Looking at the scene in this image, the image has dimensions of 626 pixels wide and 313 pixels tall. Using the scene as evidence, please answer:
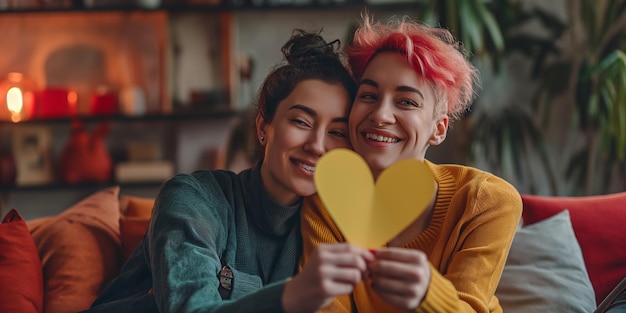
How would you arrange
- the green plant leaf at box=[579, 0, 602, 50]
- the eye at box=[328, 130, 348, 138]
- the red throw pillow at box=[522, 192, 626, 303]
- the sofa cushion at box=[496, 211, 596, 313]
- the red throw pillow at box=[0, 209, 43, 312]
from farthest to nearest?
the green plant leaf at box=[579, 0, 602, 50], the red throw pillow at box=[522, 192, 626, 303], the sofa cushion at box=[496, 211, 596, 313], the red throw pillow at box=[0, 209, 43, 312], the eye at box=[328, 130, 348, 138]

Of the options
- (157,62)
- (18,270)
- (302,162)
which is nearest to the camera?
(302,162)

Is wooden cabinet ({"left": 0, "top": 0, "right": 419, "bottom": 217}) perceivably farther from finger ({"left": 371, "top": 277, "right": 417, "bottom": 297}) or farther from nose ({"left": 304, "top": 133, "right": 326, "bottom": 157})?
finger ({"left": 371, "top": 277, "right": 417, "bottom": 297})

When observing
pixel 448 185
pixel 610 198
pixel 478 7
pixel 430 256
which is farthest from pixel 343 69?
pixel 478 7

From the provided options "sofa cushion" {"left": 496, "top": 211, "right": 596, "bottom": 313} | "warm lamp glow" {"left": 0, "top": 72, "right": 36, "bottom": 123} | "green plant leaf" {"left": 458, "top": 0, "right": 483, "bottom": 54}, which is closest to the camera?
"sofa cushion" {"left": 496, "top": 211, "right": 596, "bottom": 313}

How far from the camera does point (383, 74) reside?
1659mm

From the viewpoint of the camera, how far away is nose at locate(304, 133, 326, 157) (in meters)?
1.61

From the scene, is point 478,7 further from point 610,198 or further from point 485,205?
point 485,205

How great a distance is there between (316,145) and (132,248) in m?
0.76

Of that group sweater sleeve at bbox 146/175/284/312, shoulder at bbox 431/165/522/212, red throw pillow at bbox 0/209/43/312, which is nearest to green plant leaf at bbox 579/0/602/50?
shoulder at bbox 431/165/522/212

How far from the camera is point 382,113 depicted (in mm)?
1605

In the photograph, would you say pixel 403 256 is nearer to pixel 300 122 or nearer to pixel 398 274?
pixel 398 274

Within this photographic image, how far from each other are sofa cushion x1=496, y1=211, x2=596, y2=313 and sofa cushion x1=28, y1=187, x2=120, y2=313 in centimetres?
107

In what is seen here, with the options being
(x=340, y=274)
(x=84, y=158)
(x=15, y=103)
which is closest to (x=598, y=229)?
(x=340, y=274)

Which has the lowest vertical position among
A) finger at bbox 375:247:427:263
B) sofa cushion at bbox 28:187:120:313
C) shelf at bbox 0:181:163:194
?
shelf at bbox 0:181:163:194
